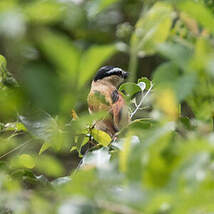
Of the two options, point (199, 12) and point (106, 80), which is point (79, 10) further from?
point (106, 80)

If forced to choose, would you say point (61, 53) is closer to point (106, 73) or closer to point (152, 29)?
point (152, 29)

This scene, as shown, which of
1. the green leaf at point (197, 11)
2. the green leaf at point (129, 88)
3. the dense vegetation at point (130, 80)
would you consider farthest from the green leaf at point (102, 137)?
the green leaf at point (197, 11)

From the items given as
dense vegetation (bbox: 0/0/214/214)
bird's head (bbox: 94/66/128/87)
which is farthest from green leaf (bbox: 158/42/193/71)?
bird's head (bbox: 94/66/128/87)

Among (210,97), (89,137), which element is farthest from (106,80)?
(210,97)

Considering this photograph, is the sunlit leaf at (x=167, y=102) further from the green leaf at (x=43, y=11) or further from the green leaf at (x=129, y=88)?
the green leaf at (x=129, y=88)

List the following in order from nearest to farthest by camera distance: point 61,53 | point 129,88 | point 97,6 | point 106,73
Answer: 1. point 61,53
2. point 97,6
3. point 129,88
4. point 106,73

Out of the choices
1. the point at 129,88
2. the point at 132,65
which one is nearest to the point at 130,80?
the point at 132,65

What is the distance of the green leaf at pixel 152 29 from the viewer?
0.49 metres

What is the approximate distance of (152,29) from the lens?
0.49 metres

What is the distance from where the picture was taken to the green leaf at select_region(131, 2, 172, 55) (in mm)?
488

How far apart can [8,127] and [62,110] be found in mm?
777

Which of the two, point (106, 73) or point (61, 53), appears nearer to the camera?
point (61, 53)

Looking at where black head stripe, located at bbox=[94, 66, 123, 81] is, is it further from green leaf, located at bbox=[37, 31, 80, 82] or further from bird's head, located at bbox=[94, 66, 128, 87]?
green leaf, located at bbox=[37, 31, 80, 82]

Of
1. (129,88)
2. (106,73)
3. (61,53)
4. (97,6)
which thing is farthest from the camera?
(106,73)
